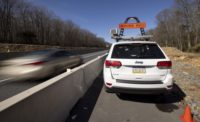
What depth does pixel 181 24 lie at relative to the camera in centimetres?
6244

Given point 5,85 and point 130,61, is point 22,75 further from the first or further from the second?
point 130,61

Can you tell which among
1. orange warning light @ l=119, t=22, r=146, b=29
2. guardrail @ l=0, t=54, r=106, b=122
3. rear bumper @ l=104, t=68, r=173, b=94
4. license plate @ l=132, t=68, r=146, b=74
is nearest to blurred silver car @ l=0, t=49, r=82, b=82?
guardrail @ l=0, t=54, r=106, b=122

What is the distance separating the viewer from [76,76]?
5652mm

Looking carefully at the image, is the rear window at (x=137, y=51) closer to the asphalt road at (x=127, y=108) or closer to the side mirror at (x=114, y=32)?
the asphalt road at (x=127, y=108)

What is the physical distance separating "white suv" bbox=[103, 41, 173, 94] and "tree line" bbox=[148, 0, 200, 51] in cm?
3439

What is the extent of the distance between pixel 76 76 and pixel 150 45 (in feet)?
7.95

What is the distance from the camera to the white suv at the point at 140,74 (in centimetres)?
494

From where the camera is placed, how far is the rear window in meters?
5.24

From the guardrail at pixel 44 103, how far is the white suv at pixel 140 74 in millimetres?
1166

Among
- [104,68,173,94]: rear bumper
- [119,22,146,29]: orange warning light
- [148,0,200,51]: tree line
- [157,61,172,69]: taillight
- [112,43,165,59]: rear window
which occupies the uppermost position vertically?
[148,0,200,51]: tree line

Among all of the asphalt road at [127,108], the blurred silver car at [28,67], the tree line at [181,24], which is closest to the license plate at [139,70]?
the asphalt road at [127,108]

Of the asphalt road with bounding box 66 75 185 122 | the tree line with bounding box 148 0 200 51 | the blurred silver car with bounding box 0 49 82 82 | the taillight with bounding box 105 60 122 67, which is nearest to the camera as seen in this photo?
the asphalt road with bounding box 66 75 185 122

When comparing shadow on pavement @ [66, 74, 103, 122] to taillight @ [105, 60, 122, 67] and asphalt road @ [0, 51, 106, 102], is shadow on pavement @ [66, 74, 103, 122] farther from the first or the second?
asphalt road @ [0, 51, 106, 102]

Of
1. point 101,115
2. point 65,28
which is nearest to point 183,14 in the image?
point 65,28
